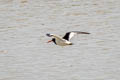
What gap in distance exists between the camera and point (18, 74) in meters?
21.6

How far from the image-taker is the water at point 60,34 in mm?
21719

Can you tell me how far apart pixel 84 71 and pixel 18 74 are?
2165mm

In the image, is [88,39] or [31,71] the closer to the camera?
[31,71]

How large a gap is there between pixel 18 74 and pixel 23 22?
8016 millimetres

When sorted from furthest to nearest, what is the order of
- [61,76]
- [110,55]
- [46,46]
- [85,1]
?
[85,1]
[46,46]
[110,55]
[61,76]

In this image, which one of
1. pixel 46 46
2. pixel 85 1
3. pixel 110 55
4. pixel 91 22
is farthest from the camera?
pixel 85 1

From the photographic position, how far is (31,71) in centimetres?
2186

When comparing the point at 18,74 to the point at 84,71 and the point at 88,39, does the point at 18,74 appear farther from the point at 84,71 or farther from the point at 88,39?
the point at 88,39

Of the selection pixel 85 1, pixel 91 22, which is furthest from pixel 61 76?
pixel 85 1

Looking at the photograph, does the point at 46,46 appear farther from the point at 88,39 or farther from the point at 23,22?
the point at 23,22

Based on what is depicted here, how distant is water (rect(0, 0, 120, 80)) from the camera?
21.7 meters

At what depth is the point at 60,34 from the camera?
26406mm

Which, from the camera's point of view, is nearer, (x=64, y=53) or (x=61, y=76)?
(x=61, y=76)

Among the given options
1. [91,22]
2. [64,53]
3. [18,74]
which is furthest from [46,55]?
[91,22]
